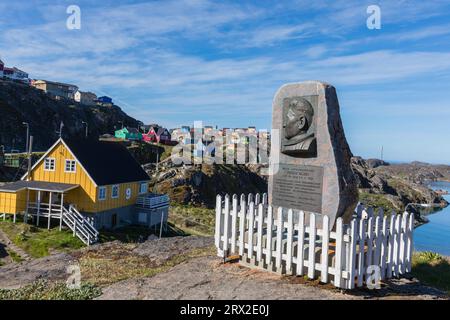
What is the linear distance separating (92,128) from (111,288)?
107715 millimetres

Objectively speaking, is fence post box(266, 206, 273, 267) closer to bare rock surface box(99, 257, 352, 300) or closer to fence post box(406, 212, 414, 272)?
bare rock surface box(99, 257, 352, 300)

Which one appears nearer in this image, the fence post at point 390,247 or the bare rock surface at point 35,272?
the fence post at point 390,247

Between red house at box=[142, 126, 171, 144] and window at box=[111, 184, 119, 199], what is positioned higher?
red house at box=[142, 126, 171, 144]

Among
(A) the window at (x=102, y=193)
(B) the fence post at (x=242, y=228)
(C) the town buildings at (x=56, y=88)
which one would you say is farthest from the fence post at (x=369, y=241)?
(C) the town buildings at (x=56, y=88)

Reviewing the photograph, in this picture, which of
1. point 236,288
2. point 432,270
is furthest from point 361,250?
point 432,270

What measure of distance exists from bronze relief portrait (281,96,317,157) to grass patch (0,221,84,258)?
1886 cm

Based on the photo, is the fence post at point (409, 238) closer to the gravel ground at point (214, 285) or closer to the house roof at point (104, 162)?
the gravel ground at point (214, 285)

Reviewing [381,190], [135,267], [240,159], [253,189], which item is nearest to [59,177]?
[135,267]

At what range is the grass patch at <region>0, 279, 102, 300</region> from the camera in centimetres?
831

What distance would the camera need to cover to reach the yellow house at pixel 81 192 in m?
28.7

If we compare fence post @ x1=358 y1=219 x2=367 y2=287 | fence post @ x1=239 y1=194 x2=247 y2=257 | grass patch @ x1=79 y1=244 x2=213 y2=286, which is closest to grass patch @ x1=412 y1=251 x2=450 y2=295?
fence post @ x1=358 y1=219 x2=367 y2=287

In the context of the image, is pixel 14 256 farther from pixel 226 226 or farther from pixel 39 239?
pixel 226 226

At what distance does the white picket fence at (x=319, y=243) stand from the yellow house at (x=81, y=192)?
19.4 metres

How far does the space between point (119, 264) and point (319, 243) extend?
584cm
